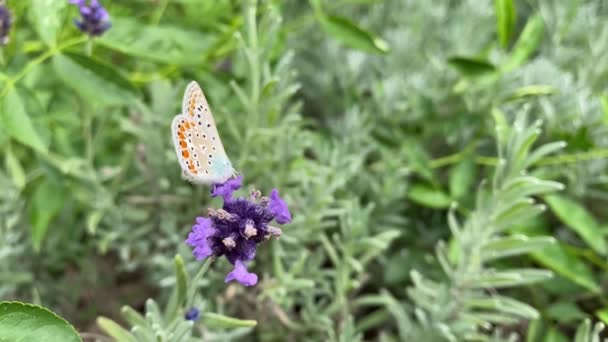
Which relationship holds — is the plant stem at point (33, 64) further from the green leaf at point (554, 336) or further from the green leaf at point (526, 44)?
the green leaf at point (554, 336)

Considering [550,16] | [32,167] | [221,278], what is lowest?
[221,278]

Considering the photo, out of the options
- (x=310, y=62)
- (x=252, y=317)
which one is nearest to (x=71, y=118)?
(x=252, y=317)

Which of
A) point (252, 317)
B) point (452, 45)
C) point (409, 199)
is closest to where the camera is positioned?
point (252, 317)

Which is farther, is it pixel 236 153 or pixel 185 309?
pixel 236 153

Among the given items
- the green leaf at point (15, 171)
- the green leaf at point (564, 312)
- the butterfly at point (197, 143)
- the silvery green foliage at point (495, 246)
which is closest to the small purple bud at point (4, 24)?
the green leaf at point (15, 171)

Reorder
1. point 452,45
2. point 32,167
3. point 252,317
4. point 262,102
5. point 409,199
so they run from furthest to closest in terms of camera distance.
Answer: point 452,45 < point 409,199 < point 32,167 < point 252,317 < point 262,102

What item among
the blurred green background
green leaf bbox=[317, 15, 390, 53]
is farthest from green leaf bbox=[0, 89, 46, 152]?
green leaf bbox=[317, 15, 390, 53]

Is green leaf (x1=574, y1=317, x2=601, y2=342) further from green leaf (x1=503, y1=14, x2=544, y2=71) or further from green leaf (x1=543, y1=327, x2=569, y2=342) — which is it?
green leaf (x1=503, y1=14, x2=544, y2=71)

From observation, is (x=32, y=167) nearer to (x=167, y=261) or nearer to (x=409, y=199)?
(x=167, y=261)
